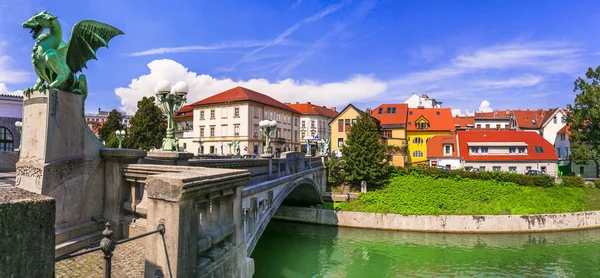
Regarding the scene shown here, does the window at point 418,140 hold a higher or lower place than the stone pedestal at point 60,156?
higher

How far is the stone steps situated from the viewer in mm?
5312

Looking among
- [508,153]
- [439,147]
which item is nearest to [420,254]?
[439,147]

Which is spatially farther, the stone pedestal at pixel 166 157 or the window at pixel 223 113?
the window at pixel 223 113

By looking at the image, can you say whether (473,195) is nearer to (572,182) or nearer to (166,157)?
(572,182)

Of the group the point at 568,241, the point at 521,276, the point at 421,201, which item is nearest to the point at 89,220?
the point at 521,276

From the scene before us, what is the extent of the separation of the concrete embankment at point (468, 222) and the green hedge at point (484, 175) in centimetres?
393

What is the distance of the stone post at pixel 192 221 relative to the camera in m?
3.76

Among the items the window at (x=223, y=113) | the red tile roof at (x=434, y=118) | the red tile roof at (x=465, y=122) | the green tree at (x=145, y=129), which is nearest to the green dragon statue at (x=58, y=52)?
the green tree at (x=145, y=129)

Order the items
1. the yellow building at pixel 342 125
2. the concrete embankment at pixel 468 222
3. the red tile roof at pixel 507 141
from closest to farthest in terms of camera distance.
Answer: the concrete embankment at pixel 468 222 → the red tile roof at pixel 507 141 → the yellow building at pixel 342 125

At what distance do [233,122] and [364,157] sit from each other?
28.6m

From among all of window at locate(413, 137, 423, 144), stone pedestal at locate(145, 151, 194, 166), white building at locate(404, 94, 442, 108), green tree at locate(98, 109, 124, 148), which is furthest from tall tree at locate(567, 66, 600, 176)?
green tree at locate(98, 109, 124, 148)

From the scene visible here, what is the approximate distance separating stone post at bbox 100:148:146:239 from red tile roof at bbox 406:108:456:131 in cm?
5142

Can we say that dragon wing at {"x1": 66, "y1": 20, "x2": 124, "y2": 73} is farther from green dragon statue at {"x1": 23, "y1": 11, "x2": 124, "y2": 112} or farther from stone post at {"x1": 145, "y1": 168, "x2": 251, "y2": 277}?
stone post at {"x1": 145, "y1": 168, "x2": 251, "y2": 277}

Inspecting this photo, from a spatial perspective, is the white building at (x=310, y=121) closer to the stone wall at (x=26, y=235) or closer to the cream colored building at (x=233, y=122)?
the cream colored building at (x=233, y=122)
